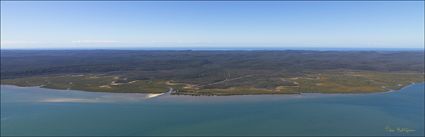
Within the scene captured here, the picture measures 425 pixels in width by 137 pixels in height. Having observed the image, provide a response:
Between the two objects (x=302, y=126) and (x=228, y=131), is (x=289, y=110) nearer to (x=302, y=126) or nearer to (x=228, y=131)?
(x=302, y=126)

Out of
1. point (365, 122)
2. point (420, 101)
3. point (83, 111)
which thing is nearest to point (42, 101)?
point (83, 111)

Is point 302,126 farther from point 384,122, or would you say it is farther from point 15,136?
point 15,136

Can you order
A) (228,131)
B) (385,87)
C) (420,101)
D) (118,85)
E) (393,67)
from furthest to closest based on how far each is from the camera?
1. (393,67)
2. (118,85)
3. (385,87)
4. (420,101)
5. (228,131)

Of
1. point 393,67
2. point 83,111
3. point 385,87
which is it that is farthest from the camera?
point 393,67

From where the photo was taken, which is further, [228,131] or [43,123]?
[43,123]
